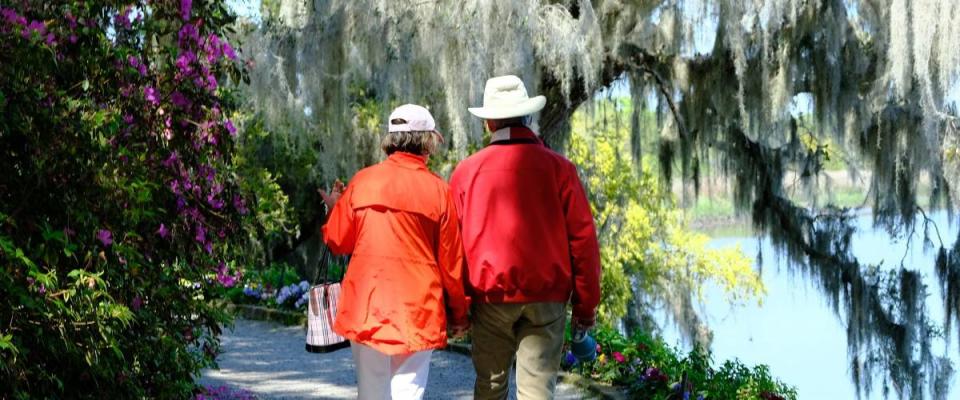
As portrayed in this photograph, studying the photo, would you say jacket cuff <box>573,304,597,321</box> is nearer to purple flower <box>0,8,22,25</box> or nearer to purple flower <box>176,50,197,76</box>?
purple flower <box>176,50,197,76</box>

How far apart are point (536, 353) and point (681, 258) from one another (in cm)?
1565

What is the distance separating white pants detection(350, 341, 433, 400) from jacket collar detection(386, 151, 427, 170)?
59 cm

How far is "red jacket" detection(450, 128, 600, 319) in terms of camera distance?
404 centimetres

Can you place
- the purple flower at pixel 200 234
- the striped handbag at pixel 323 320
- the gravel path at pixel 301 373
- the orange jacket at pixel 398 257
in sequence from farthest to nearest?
the gravel path at pixel 301 373 < the purple flower at pixel 200 234 < the striped handbag at pixel 323 320 < the orange jacket at pixel 398 257

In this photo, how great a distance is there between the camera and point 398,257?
3.98 meters

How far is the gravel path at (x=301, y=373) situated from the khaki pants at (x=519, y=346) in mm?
2880

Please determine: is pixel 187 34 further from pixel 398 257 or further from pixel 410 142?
pixel 398 257

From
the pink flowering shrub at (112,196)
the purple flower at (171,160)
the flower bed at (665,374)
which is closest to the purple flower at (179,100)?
the pink flowering shrub at (112,196)

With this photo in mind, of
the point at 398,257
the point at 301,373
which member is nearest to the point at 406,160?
the point at 398,257

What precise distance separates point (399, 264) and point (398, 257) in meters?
0.02

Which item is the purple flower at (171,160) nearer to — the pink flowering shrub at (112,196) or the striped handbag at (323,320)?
the pink flowering shrub at (112,196)

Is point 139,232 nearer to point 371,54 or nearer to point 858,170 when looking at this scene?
point 371,54

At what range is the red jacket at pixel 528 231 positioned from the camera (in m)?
4.04

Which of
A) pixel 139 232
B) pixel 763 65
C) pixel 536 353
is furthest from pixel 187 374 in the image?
pixel 763 65
